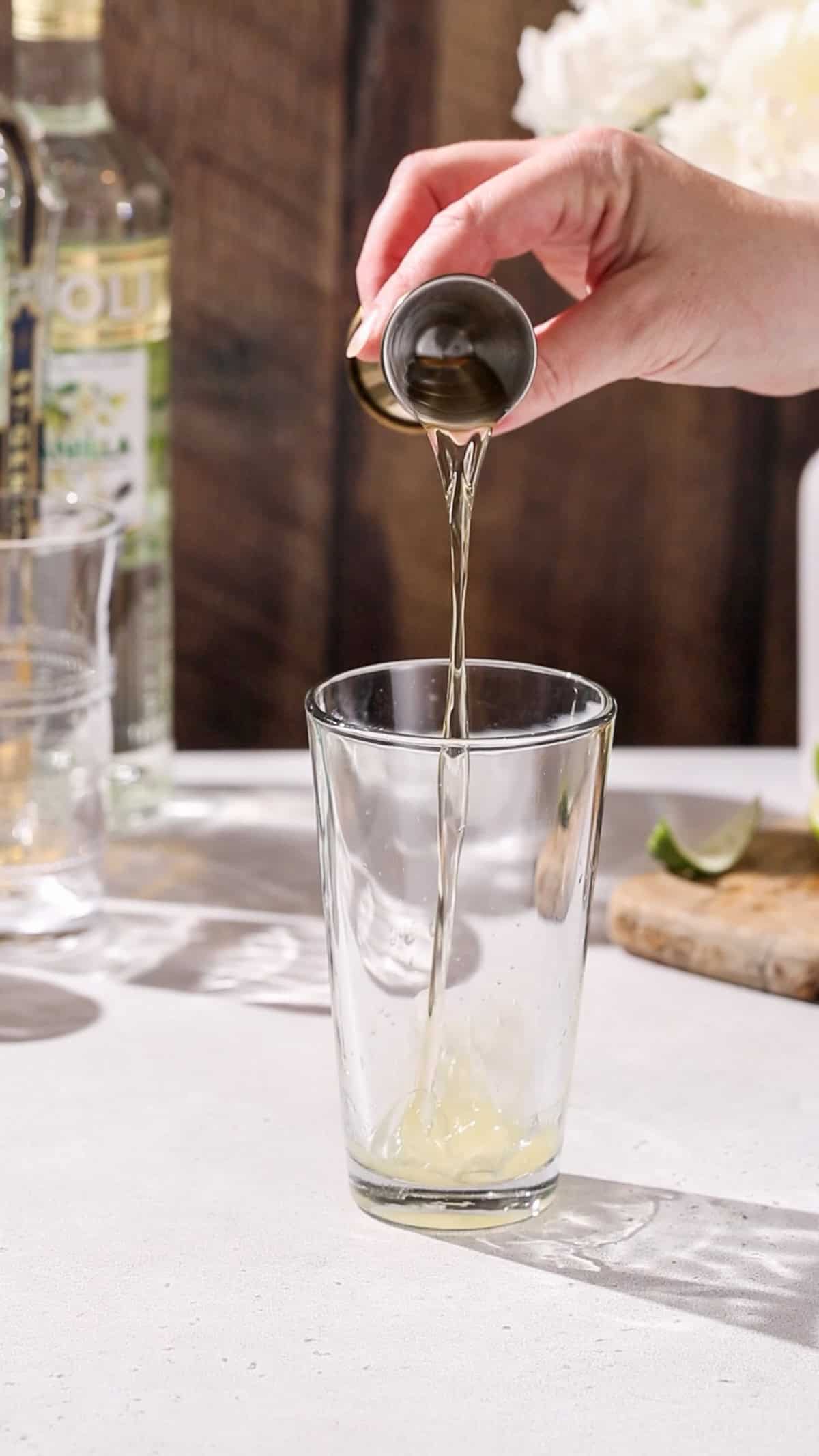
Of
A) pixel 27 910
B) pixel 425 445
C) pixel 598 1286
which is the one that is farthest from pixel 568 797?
Result: pixel 425 445

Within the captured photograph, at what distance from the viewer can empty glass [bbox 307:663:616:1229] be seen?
2.13 ft

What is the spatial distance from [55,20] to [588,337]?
0.42 meters

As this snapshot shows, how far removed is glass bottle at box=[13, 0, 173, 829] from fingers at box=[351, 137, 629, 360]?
0.99 feet

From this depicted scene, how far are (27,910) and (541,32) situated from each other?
72cm

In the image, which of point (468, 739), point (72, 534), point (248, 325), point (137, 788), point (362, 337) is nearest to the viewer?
point (468, 739)

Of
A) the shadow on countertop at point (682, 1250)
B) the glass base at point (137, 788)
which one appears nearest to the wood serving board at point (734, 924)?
the shadow on countertop at point (682, 1250)

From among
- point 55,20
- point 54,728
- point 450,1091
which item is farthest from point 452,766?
point 55,20

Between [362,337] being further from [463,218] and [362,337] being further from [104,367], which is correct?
[104,367]

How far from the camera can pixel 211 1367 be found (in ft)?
1.92

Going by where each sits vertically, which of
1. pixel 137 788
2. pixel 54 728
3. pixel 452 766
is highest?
pixel 452 766

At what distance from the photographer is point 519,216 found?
29.3 inches

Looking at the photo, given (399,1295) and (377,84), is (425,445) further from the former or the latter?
(399,1295)

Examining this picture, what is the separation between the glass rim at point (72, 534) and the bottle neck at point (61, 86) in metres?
0.21

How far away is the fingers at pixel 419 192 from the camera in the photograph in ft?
2.62
